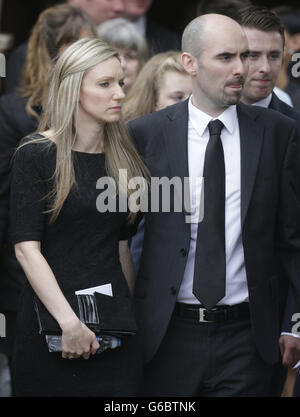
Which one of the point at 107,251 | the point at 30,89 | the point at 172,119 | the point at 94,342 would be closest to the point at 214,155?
the point at 172,119

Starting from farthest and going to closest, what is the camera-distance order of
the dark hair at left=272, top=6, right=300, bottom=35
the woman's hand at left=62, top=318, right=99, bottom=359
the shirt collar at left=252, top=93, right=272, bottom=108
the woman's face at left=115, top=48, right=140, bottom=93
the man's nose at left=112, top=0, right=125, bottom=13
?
the man's nose at left=112, top=0, right=125, bottom=13, the dark hair at left=272, top=6, right=300, bottom=35, the woman's face at left=115, top=48, right=140, bottom=93, the shirt collar at left=252, top=93, right=272, bottom=108, the woman's hand at left=62, top=318, right=99, bottom=359

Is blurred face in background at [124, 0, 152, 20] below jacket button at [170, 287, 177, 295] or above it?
above

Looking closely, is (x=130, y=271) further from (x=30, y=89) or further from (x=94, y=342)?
(x=30, y=89)

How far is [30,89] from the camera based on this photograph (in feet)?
14.5

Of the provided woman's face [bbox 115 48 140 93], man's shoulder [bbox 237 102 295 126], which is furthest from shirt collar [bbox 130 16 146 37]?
man's shoulder [bbox 237 102 295 126]

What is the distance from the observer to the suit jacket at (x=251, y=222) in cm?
357

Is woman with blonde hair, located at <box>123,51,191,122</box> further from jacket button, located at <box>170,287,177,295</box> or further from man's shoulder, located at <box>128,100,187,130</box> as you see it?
jacket button, located at <box>170,287,177,295</box>

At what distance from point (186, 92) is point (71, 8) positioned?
0.76 metres

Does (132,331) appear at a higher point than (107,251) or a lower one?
lower

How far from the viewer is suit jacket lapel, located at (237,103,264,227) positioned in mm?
3551

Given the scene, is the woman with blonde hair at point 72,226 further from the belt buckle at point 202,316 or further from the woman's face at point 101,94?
the belt buckle at point 202,316
